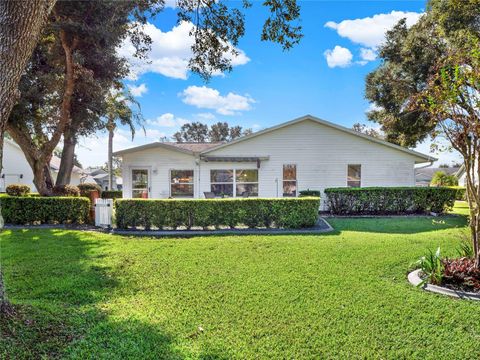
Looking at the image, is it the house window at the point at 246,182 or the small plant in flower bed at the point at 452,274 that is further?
the house window at the point at 246,182

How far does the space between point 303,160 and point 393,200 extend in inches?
192

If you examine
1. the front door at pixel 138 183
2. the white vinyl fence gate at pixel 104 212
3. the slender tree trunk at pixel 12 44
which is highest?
the slender tree trunk at pixel 12 44

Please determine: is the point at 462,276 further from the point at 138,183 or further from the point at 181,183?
the point at 138,183

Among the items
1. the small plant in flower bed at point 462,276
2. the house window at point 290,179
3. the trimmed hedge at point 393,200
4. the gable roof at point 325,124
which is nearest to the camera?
the small plant in flower bed at point 462,276

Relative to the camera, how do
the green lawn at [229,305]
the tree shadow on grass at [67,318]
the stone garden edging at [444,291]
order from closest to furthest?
the tree shadow on grass at [67,318] → the green lawn at [229,305] → the stone garden edging at [444,291]

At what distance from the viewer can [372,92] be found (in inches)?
825

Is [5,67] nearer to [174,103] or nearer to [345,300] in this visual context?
[345,300]

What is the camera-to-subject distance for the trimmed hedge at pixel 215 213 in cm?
1025

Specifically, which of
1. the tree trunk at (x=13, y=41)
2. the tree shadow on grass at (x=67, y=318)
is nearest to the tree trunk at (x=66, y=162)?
the tree shadow on grass at (x=67, y=318)

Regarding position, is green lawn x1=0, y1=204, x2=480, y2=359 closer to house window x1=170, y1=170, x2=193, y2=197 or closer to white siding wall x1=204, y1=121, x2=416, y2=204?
white siding wall x1=204, y1=121, x2=416, y2=204

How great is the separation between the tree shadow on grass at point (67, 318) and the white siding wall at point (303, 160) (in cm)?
987

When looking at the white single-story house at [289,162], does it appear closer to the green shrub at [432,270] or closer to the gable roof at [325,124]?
the gable roof at [325,124]

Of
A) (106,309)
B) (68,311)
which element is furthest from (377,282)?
(68,311)

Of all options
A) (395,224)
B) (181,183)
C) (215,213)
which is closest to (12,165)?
(181,183)
